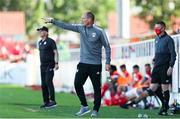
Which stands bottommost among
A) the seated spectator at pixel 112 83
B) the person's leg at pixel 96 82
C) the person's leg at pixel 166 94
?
the seated spectator at pixel 112 83

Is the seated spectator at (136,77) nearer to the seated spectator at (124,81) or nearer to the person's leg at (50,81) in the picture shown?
the seated spectator at (124,81)

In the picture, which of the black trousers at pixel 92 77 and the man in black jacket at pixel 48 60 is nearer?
the black trousers at pixel 92 77

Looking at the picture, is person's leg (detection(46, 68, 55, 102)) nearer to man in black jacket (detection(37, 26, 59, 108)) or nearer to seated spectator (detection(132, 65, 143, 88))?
man in black jacket (detection(37, 26, 59, 108))

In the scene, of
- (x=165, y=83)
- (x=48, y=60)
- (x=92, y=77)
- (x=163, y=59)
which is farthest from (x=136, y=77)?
(x=92, y=77)

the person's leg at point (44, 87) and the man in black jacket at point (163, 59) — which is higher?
the man in black jacket at point (163, 59)

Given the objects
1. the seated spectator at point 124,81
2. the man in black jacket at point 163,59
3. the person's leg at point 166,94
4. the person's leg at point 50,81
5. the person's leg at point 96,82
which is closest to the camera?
the person's leg at point 96,82

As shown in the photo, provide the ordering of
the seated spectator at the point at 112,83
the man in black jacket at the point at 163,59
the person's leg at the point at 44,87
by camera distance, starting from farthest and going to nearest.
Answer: the seated spectator at the point at 112,83
the person's leg at the point at 44,87
the man in black jacket at the point at 163,59

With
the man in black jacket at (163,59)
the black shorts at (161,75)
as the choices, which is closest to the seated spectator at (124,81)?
the black shorts at (161,75)

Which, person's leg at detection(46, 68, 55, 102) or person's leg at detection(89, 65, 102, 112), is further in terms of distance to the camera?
person's leg at detection(46, 68, 55, 102)

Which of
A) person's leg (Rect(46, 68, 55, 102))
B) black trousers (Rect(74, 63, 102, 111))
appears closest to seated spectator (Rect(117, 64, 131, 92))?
person's leg (Rect(46, 68, 55, 102))

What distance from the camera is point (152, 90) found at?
16938 millimetres

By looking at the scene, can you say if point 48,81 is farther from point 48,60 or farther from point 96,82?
point 96,82

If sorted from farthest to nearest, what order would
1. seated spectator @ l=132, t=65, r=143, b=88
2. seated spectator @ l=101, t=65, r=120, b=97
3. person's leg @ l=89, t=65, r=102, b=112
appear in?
seated spectator @ l=101, t=65, r=120, b=97 → seated spectator @ l=132, t=65, r=143, b=88 → person's leg @ l=89, t=65, r=102, b=112

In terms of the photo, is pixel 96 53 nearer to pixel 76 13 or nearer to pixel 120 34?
pixel 120 34
